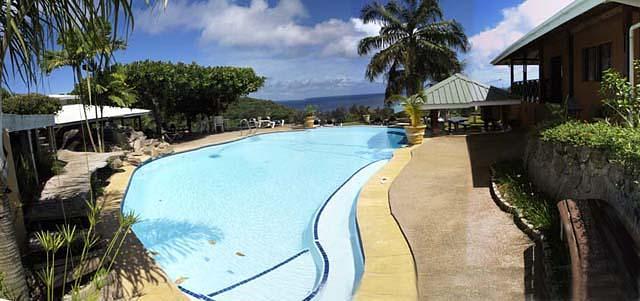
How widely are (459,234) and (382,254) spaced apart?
1.02 meters

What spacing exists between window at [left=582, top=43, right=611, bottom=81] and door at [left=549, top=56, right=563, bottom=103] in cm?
192

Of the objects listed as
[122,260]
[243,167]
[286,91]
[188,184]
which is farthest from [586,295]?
[286,91]

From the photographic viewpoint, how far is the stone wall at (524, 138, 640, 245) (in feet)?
12.0

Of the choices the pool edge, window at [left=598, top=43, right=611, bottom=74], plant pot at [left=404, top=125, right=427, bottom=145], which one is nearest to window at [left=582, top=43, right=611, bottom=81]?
window at [left=598, top=43, right=611, bottom=74]

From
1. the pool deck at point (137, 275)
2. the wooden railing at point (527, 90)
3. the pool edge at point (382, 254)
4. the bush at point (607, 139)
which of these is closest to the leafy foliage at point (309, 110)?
the wooden railing at point (527, 90)

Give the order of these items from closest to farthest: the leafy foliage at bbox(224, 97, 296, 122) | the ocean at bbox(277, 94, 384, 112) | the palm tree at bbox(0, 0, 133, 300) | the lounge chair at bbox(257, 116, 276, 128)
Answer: the palm tree at bbox(0, 0, 133, 300), the lounge chair at bbox(257, 116, 276, 128), the ocean at bbox(277, 94, 384, 112), the leafy foliage at bbox(224, 97, 296, 122)

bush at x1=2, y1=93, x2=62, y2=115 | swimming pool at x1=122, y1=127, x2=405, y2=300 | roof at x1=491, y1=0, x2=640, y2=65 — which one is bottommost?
swimming pool at x1=122, y1=127, x2=405, y2=300

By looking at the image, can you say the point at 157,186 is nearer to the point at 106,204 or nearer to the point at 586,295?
the point at 106,204

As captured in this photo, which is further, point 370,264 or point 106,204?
point 106,204

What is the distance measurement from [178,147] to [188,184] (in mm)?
7230

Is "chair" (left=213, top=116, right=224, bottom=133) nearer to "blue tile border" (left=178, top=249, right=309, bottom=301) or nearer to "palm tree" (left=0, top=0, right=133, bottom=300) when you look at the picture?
"blue tile border" (left=178, top=249, right=309, bottom=301)

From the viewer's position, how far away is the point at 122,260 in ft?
17.0

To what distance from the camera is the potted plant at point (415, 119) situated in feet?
48.9

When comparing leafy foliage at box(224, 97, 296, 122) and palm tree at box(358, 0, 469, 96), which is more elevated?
palm tree at box(358, 0, 469, 96)
